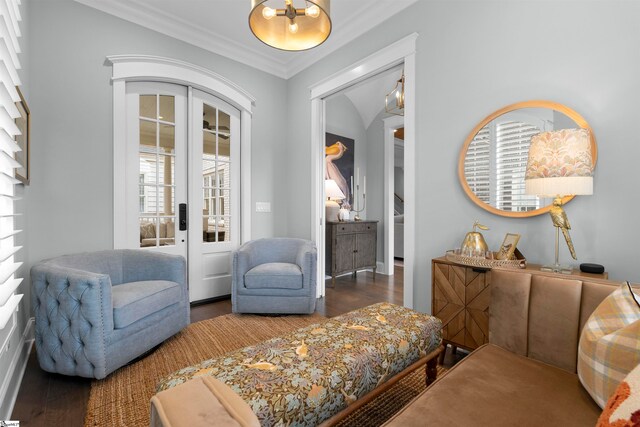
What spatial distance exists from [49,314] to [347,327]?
1.82m

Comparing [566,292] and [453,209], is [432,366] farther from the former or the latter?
[453,209]

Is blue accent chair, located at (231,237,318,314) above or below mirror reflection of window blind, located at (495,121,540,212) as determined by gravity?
below

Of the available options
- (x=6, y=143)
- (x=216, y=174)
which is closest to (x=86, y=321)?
(x=6, y=143)

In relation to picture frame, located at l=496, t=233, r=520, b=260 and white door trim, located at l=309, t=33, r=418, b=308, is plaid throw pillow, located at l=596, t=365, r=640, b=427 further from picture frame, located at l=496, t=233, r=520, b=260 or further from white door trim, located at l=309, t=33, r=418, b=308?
white door trim, located at l=309, t=33, r=418, b=308

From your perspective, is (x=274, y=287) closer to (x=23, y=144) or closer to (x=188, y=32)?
(x=23, y=144)

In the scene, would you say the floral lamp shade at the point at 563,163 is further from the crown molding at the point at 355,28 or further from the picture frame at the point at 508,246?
the crown molding at the point at 355,28

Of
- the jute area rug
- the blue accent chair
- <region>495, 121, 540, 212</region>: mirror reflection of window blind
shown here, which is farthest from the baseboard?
<region>495, 121, 540, 212</region>: mirror reflection of window blind

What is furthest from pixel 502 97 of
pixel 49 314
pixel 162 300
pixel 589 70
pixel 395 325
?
pixel 49 314

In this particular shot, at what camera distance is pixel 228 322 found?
2799mm

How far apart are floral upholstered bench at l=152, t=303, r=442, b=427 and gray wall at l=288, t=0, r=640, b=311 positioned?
1.03 meters

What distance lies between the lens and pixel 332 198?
430cm

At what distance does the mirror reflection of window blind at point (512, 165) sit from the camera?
2.00 metres

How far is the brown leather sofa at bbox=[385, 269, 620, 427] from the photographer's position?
0.90 m

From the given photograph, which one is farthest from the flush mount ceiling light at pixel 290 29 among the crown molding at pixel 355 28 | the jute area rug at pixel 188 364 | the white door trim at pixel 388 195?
the white door trim at pixel 388 195
